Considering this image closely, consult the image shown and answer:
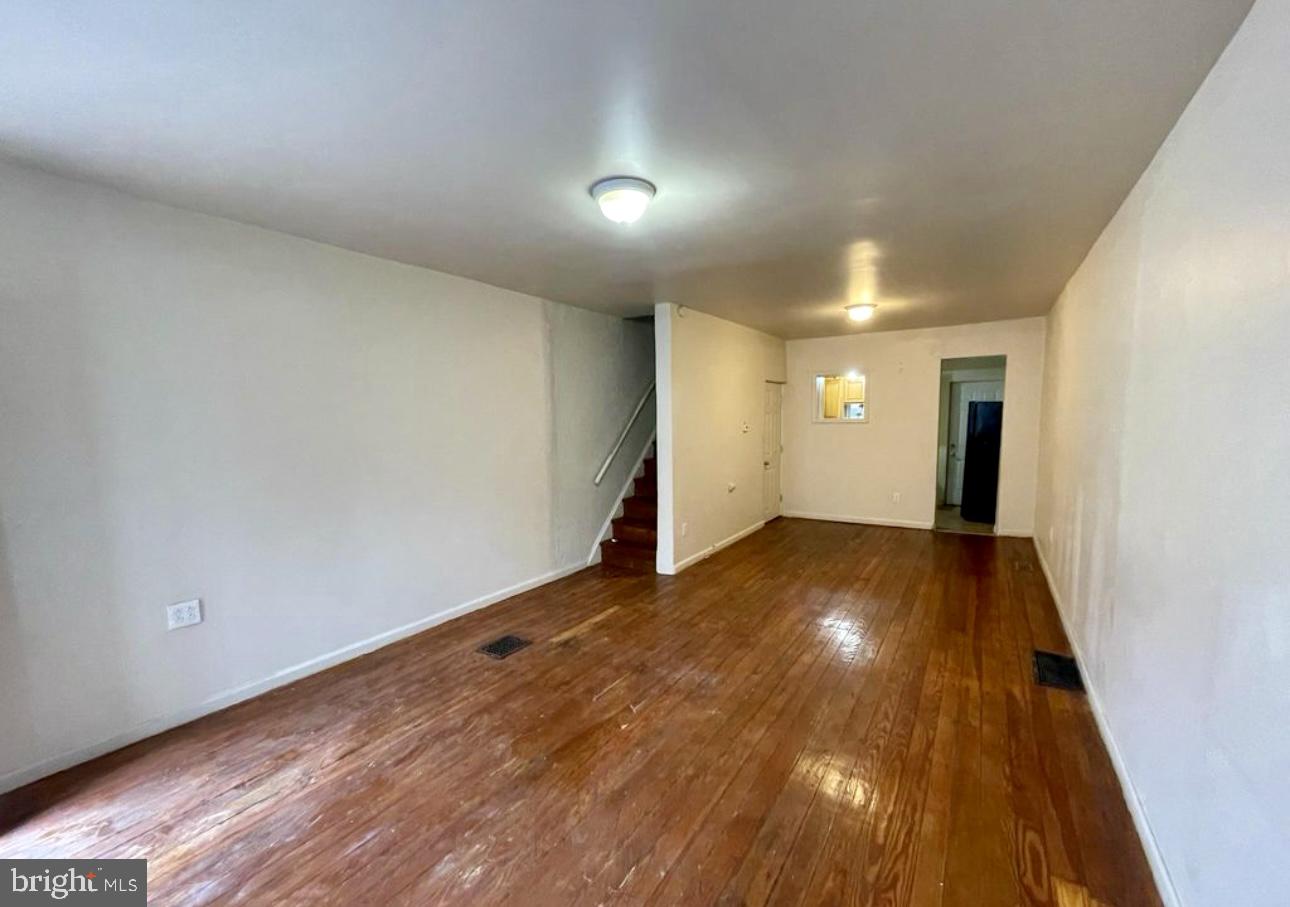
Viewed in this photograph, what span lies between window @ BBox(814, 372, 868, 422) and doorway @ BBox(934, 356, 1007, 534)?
103 centimetres

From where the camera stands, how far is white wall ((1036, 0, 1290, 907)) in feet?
3.75

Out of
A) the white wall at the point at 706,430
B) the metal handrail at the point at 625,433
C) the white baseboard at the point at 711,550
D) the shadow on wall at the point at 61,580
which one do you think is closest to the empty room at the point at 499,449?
the shadow on wall at the point at 61,580

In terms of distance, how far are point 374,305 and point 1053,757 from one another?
166 inches

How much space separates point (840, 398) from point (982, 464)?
7.10ft

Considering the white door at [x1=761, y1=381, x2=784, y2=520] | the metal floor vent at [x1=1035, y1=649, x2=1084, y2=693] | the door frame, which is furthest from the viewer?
the white door at [x1=761, y1=381, x2=784, y2=520]

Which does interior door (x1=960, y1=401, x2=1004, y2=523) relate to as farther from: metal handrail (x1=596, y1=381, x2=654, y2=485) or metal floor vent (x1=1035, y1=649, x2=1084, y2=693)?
metal handrail (x1=596, y1=381, x2=654, y2=485)

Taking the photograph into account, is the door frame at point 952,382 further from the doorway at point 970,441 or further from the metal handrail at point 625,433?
the metal handrail at point 625,433

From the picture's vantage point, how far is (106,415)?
2.29 meters

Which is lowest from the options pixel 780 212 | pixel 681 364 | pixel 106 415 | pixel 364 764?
pixel 364 764

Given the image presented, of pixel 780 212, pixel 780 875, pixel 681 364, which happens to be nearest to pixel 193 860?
pixel 780 875

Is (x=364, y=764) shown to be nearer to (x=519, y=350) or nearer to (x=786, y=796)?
(x=786, y=796)

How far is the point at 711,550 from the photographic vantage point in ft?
18.0

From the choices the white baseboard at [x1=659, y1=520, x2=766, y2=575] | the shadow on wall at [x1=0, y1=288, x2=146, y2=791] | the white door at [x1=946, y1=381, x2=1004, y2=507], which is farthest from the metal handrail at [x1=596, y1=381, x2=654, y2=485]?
the white door at [x1=946, y1=381, x2=1004, y2=507]

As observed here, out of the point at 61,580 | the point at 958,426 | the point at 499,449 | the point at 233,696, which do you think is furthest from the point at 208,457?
the point at 958,426
